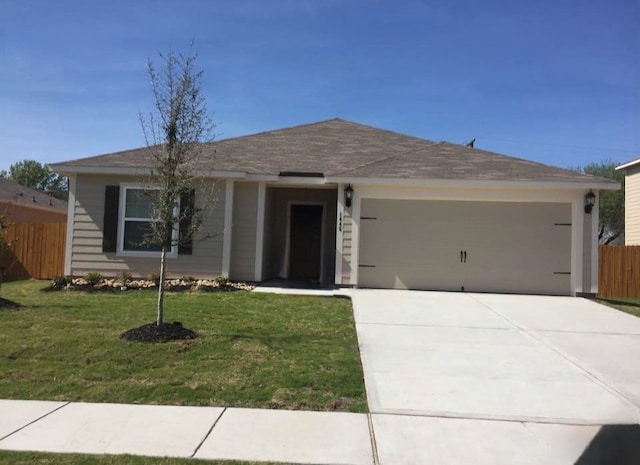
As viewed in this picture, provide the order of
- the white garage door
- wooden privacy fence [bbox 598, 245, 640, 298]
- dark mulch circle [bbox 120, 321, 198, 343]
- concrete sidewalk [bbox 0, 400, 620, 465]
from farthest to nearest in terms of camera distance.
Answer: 1. wooden privacy fence [bbox 598, 245, 640, 298]
2. the white garage door
3. dark mulch circle [bbox 120, 321, 198, 343]
4. concrete sidewalk [bbox 0, 400, 620, 465]

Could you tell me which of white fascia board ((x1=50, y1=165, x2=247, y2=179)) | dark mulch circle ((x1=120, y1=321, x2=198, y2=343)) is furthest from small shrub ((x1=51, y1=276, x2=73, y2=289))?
dark mulch circle ((x1=120, y1=321, x2=198, y2=343))

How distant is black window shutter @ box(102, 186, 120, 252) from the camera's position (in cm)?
1294

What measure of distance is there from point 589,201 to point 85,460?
1225 cm

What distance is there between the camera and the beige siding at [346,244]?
12.8 meters

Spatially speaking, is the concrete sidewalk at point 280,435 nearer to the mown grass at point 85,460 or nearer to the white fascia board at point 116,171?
the mown grass at point 85,460

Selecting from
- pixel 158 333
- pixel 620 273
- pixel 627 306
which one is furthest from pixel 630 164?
pixel 158 333

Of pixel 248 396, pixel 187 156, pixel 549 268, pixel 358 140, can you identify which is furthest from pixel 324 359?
pixel 358 140

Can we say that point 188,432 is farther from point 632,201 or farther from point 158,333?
point 632,201

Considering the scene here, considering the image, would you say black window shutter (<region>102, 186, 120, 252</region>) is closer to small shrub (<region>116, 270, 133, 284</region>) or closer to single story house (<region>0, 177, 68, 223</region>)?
small shrub (<region>116, 270, 133, 284</region>)

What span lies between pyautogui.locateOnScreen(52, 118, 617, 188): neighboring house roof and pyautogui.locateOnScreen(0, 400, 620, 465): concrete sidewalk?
21.9 feet


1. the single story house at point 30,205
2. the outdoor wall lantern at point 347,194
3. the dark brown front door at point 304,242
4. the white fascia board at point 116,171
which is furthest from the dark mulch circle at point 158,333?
the single story house at point 30,205

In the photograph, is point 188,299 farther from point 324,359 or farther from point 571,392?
point 571,392

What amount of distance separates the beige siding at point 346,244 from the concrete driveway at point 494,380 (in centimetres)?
248

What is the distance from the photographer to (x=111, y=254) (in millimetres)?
13016
